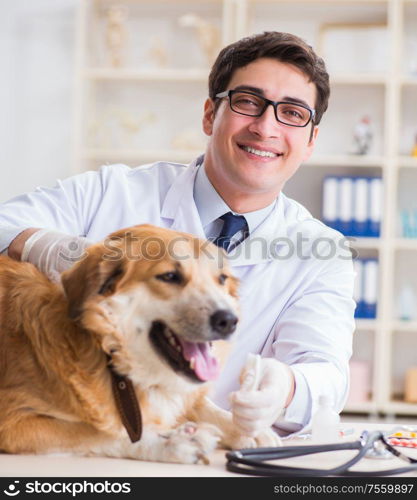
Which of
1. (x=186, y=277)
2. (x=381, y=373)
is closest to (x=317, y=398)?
(x=186, y=277)

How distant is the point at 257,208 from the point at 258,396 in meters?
0.67

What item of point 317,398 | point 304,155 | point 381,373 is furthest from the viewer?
point 381,373

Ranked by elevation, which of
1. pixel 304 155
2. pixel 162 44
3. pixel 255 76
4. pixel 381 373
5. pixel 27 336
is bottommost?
pixel 381 373

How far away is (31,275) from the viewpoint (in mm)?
1250

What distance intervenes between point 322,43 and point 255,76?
3.33 meters

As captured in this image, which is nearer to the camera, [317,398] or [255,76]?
[317,398]

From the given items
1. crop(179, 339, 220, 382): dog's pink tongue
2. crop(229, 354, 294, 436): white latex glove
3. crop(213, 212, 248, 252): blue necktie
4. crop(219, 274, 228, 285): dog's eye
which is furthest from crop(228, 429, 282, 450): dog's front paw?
crop(213, 212, 248, 252): blue necktie

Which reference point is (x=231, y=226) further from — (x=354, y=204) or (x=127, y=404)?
(x=354, y=204)

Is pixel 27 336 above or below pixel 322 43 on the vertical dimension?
below

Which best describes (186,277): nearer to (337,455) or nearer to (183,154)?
(337,455)

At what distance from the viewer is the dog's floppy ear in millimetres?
1123

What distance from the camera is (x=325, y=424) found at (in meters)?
1.31

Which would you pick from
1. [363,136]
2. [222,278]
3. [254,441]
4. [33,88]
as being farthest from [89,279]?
[33,88]

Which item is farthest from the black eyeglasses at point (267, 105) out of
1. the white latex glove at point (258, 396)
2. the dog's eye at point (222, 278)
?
the white latex glove at point (258, 396)
